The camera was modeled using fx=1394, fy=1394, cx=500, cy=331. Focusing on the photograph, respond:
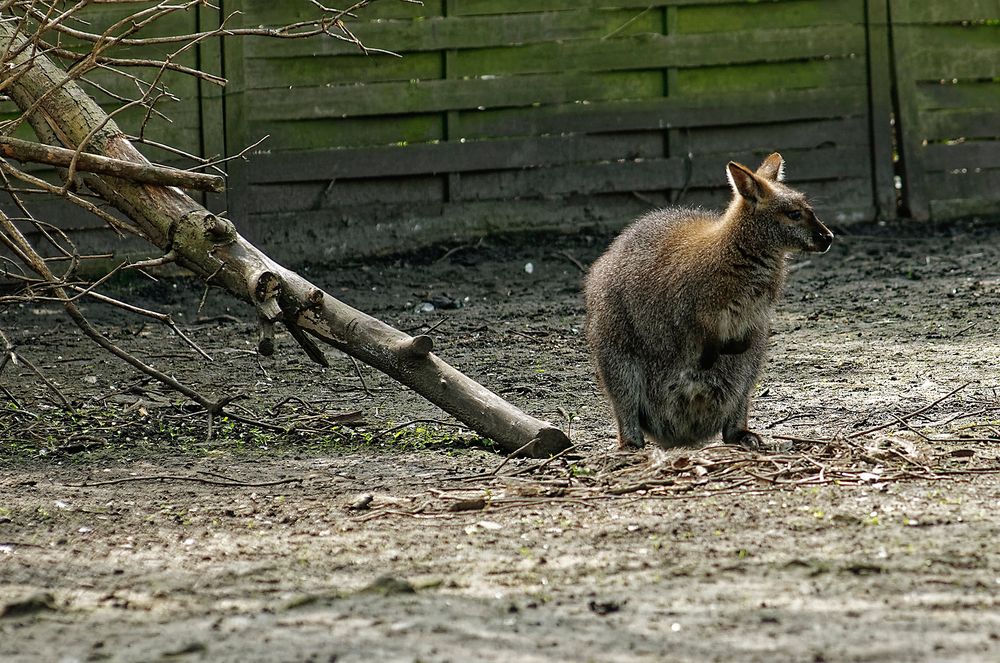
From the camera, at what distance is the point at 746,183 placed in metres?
5.51

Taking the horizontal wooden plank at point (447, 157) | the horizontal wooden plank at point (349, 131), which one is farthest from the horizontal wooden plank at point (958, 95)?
the horizontal wooden plank at point (349, 131)

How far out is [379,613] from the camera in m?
3.23

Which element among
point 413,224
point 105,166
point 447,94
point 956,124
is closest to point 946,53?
point 956,124

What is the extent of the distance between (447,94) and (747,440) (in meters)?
4.90

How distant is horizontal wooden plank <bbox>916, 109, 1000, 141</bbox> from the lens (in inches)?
410

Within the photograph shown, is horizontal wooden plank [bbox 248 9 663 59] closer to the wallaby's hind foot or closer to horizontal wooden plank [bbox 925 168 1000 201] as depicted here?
horizontal wooden plank [bbox 925 168 1000 201]

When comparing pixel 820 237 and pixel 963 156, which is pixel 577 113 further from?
pixel 820 237

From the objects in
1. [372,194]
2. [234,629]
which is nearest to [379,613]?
[234,629]

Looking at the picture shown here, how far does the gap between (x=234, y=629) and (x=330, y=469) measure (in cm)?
206

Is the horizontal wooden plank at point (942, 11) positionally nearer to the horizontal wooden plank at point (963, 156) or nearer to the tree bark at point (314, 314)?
the horizontal wooden plank at point (963, 156)

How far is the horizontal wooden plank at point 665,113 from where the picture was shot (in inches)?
386

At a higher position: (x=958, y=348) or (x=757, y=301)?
(x=757, y=301)

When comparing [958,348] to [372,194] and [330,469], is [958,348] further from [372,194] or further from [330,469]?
[372,194]

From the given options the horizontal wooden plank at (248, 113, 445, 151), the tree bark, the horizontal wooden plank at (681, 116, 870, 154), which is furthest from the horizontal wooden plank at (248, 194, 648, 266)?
the tree bark
